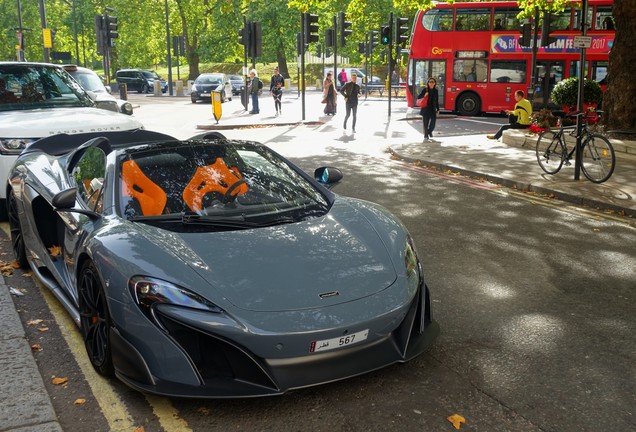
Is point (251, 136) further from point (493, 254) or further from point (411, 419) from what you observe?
point (411, 419)

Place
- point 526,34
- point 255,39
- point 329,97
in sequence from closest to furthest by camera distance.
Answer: point 526,34 < point 329,97 < point 255,39

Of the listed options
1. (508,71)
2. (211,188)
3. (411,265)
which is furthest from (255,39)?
(411,265)

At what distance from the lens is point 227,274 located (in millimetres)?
3529

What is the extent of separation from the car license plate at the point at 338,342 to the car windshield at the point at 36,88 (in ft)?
23.3

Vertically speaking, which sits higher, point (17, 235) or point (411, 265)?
point (411, 265)

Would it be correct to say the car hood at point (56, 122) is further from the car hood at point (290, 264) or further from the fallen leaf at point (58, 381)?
the car hood at point (290, 264)

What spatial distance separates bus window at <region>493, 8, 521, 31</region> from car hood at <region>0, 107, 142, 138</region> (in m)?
19.6

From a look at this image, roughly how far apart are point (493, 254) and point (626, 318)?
192 centimetres

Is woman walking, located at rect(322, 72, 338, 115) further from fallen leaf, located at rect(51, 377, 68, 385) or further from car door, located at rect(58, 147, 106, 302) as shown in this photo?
fallen leaf, located at rect(51, 377, 68, 385)

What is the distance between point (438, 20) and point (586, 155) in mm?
16722

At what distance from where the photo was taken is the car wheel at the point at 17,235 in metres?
6.09

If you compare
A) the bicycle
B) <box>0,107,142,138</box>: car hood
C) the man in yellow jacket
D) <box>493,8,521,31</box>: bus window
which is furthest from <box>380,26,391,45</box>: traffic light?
<box>0,107,142,138</box>: car hood

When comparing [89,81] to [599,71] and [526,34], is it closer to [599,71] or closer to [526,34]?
[526,34]

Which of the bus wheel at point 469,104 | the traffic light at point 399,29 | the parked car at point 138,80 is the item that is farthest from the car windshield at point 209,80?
the traffic light at point 399,29
